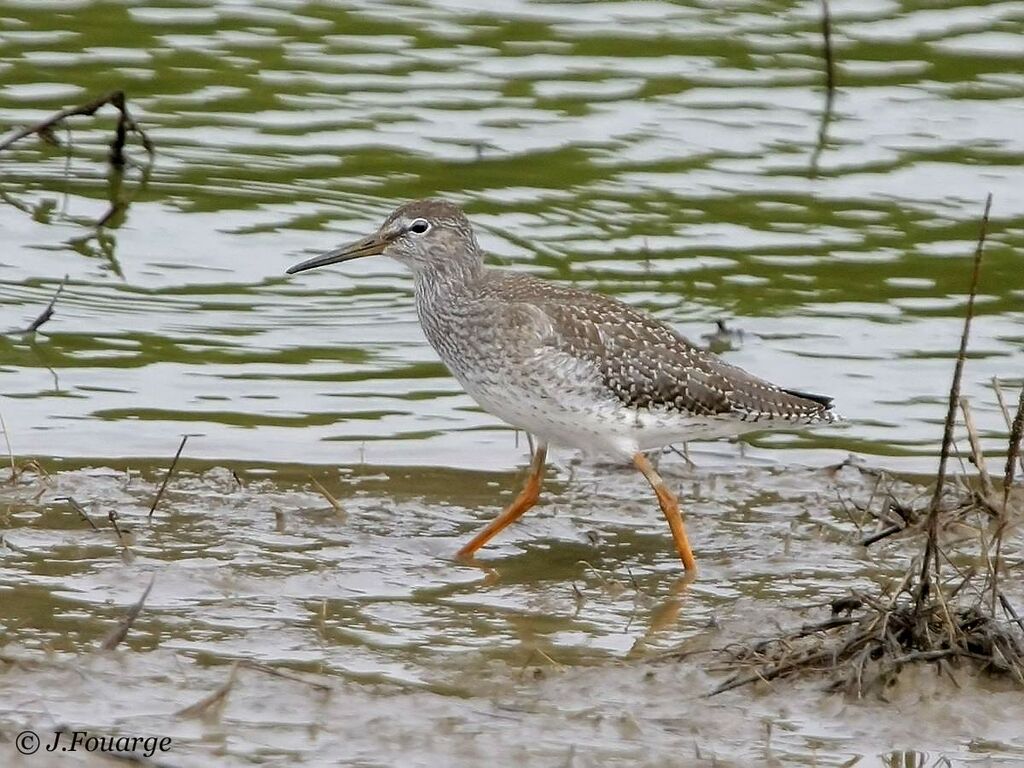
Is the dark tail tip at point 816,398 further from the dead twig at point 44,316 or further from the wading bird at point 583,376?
the dead twig at point 44,316

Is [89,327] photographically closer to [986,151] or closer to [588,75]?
[588,75]

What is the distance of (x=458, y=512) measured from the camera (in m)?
10.3

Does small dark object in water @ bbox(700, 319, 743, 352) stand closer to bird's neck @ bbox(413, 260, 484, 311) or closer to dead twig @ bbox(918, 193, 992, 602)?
bird's neck @ bbox(413, 260, 484, 311)

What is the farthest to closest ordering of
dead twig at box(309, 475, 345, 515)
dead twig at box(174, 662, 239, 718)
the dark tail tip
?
1. the dark tail tip
2. dead twig at box(309, 475, 345, 515)
3. dead twig at box(174, 662, 239, 718)

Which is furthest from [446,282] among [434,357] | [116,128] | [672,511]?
[116,128]

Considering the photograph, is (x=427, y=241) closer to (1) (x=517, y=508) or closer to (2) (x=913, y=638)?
(1) (x=517, y=508)

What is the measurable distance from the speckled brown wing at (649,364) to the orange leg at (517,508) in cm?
59

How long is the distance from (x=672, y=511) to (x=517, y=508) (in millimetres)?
793

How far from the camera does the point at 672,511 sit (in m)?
9.70

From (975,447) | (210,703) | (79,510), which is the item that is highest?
(975,447)

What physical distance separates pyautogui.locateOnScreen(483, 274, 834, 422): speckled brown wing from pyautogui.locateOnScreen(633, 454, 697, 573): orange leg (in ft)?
1.01

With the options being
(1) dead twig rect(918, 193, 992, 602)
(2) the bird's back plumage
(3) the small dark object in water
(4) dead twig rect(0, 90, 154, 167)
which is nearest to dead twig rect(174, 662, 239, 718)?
(1) dead twig rect(918, 193, 992, 602)

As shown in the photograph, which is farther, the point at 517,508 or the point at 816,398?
the point at 816,398

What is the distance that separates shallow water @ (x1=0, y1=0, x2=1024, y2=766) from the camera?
24.2ft
